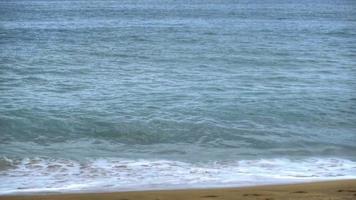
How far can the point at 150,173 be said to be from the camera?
9.92 m

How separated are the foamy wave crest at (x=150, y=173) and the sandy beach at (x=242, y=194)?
467 mm

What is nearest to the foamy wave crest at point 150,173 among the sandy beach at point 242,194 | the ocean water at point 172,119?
the ocean water at point 172,119

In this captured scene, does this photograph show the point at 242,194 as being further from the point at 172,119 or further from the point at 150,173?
the point at 172,119

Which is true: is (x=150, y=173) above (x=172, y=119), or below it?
below

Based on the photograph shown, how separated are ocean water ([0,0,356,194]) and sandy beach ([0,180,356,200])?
1.64ft

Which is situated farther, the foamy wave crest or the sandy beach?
the foamy wave crest

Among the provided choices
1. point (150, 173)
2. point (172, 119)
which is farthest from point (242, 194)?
point (172, 119)

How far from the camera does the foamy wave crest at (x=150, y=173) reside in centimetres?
901

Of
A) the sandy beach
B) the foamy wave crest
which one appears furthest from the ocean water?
the sandy beach

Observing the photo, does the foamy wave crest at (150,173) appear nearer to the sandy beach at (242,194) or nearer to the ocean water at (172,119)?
the ocean water at (172,119)

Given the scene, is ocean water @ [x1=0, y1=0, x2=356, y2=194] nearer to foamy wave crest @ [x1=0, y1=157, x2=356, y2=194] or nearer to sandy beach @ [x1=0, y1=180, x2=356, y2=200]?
Result: foamy wave crest @ [x1=0, y1=157, x2=356, y2=194]

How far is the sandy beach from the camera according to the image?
7.84 meters

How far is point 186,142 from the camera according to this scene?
1247cm

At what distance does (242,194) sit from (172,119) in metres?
6.43
